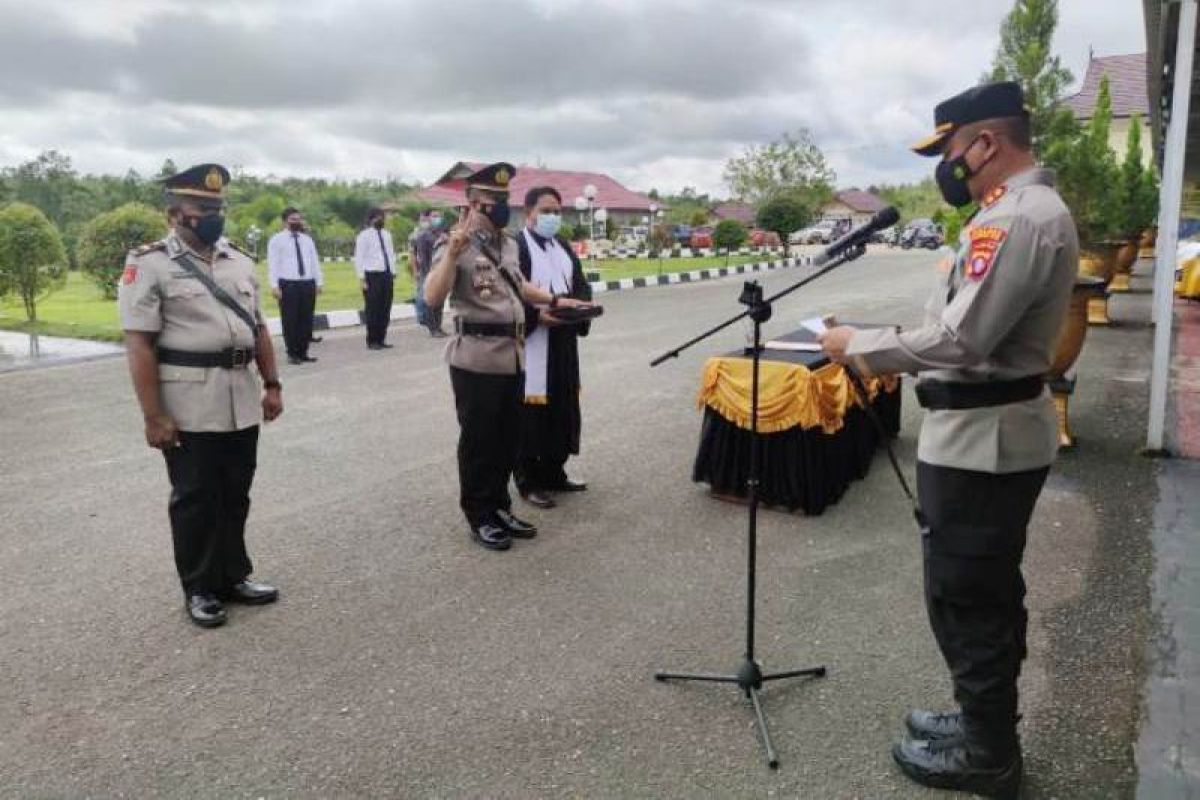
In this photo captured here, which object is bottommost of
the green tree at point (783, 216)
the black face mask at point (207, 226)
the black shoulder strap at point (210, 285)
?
the black shoulder strap at point (210, 285)

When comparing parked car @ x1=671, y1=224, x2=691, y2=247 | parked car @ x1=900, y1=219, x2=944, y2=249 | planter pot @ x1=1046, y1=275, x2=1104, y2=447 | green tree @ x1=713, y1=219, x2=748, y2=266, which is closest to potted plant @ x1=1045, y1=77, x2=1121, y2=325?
planter pot @ x1=1046, y1=275, x2=1104, y2=447

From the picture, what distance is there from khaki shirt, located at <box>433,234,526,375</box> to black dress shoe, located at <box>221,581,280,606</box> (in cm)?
130

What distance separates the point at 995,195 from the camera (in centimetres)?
221

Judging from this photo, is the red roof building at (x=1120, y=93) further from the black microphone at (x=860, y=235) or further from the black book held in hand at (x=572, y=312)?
the black microphone at (x=860, y=235)

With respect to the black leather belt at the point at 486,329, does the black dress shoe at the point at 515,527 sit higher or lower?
lower

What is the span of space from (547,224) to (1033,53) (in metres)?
24.9

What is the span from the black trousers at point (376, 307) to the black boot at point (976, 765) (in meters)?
8.89

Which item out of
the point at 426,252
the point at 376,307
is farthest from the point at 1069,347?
the point at 426,252

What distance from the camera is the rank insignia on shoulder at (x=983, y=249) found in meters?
Result: 2.06

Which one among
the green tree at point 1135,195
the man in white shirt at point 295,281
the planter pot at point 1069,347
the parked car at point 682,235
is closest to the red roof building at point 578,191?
the parked car at point 682,235

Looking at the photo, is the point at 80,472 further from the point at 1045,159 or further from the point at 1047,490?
the point at 1045,159

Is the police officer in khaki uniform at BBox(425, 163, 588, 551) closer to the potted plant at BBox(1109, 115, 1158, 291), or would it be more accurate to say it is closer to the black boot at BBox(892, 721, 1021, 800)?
the black boot at BBox(892, 721, 1021, 800)

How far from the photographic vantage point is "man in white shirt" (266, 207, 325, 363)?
9.38 m

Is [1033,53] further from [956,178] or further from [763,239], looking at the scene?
[956,178]
